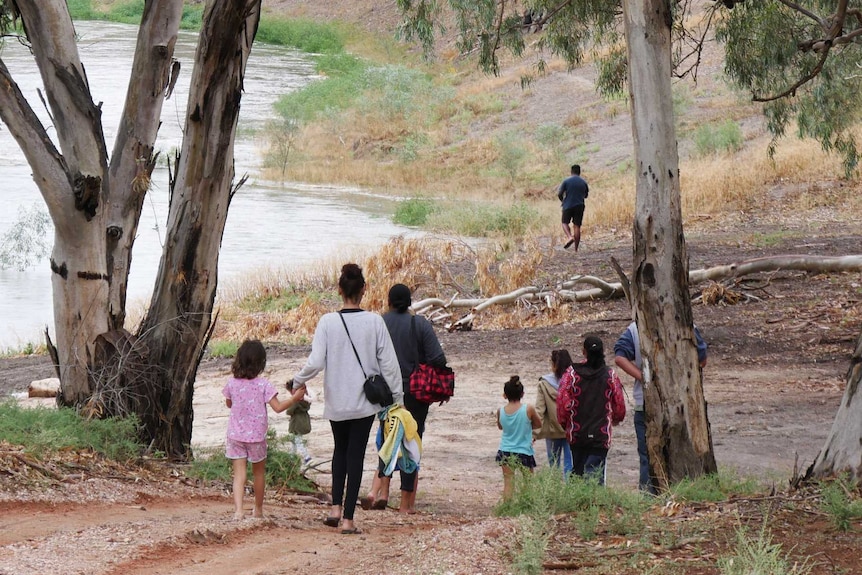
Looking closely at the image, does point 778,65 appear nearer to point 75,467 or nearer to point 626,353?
point 626,353

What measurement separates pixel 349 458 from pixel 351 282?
103 centimetres

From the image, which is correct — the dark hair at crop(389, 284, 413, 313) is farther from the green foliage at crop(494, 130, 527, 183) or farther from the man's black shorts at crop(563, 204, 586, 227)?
the green foliage at crop(494, 130, 527, 183)

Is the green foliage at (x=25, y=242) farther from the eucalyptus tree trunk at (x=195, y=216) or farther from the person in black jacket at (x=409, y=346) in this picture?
the person in black jacket at (x=409, y=346)

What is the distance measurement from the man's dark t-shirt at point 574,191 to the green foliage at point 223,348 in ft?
24.9

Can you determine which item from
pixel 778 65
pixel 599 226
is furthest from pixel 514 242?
pixel 778 65

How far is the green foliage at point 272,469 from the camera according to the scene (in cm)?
769

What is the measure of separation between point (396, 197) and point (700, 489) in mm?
34976

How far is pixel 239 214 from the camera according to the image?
120 feet

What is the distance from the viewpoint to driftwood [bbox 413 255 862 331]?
50.2 ft

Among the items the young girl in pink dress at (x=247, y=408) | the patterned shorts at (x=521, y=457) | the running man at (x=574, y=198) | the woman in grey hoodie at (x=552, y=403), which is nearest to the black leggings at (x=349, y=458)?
the young girl in pink dress at (x=247, y=408)

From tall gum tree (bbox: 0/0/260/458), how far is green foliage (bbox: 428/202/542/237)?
18.7 meters

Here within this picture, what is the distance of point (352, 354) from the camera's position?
614cm

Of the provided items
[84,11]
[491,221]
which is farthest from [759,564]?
[84,11]

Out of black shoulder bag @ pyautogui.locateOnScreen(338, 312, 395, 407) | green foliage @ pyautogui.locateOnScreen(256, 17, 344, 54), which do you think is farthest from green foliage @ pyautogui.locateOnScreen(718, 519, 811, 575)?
green foliage @ pyautogui.locateOnScreen(256, 17, 344, 54)
